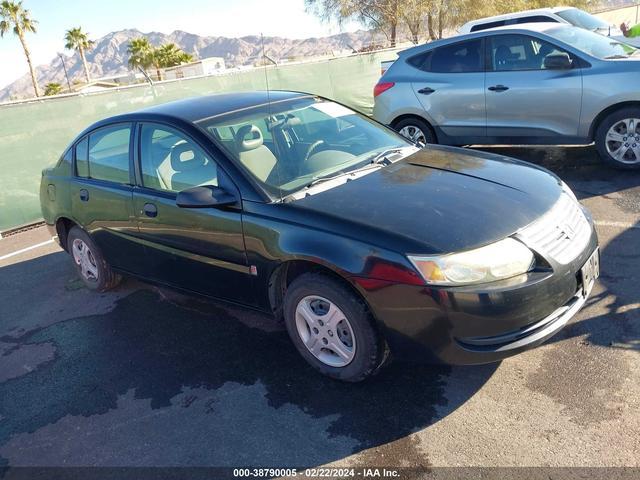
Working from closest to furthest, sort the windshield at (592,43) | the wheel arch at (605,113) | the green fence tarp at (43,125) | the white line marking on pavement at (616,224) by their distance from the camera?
the white line marking on pavement at (616,224) < the wheel arch at (605,113) < the windshield at (592,43) < the green fence tarp at (43,125)

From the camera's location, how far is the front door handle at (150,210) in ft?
12.8

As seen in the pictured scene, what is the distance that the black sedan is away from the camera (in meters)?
2.75

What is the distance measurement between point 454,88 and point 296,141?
13.2 feet

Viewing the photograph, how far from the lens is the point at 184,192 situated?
3371mm

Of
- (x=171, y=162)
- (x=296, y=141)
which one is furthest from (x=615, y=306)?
(x=171, y=162)

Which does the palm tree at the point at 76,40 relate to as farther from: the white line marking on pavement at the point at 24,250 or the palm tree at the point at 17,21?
the white line marking on pavement at the point at 24,250

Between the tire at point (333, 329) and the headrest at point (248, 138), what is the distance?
1.01 metres

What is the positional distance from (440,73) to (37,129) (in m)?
6.00

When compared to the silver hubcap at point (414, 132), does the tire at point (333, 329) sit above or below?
below

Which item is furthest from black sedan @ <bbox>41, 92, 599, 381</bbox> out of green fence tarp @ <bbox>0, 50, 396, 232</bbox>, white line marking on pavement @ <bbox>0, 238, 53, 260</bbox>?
green fence tarp @ <bbox>0, 50, 396, 232</bbox>

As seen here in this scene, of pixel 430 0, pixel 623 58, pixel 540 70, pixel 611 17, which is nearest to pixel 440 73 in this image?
pixel 540 70

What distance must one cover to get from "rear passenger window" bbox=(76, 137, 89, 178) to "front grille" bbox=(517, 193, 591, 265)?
3.55 meters

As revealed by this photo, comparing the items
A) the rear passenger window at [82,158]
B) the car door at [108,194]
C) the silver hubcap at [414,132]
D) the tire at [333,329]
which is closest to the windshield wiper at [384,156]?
the tire at [333,329]

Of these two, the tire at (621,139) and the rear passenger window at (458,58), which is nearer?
the tire at (621,139)
